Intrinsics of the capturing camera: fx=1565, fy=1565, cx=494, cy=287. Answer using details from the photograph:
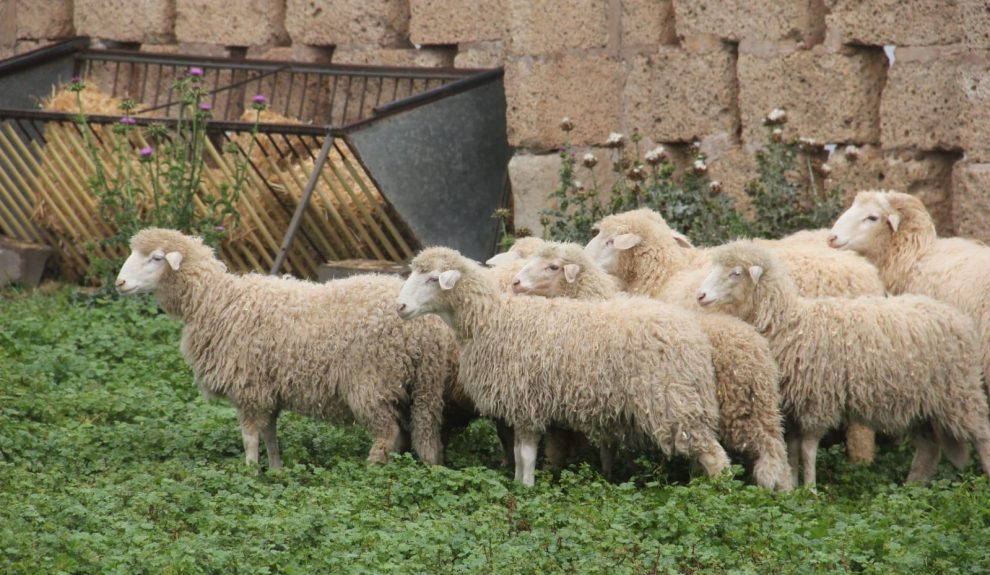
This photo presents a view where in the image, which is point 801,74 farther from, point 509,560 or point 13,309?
point 13,309

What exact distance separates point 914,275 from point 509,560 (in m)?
3.21

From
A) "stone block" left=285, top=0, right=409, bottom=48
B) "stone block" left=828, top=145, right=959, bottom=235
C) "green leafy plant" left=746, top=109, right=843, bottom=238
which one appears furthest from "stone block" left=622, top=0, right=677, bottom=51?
"stone block" left=285, top=0, right=409, bottom=48

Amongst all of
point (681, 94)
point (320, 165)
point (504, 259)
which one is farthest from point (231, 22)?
point (504, 259)

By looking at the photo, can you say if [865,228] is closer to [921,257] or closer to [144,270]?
[921,257]

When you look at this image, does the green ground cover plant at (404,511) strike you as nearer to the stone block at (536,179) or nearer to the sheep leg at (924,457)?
the sheep leg at (924,457)

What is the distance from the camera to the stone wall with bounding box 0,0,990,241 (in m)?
8.29

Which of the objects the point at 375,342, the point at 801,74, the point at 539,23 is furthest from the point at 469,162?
the point at 375,342

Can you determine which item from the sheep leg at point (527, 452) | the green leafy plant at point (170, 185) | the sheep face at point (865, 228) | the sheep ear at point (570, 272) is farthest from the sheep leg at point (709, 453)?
the green leafy plant at point (170, 185)

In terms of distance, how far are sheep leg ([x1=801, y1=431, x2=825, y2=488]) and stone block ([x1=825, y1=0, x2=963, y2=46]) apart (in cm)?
266

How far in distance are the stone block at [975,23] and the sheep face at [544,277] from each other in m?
2.56

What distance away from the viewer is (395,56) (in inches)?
488

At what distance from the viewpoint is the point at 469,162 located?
34.8 ft

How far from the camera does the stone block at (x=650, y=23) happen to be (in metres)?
9.79

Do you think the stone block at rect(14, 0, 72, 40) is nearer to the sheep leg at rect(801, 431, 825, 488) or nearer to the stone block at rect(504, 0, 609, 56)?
the stone block at rect(504, 0, 609, 56)
